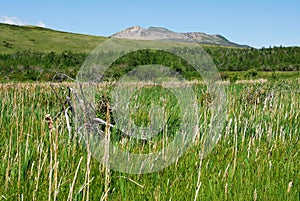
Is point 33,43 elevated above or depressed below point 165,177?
above

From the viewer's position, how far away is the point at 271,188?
2.16m

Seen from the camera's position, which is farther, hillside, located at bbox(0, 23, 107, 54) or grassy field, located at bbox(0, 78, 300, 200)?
hillside, located at bbox(0, 23, 107, 54)

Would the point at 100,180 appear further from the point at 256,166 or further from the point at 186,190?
the point at 256,166

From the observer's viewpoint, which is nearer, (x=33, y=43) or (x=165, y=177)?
(x=165, y=177)

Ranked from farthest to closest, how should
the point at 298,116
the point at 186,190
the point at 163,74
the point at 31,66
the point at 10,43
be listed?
the point at 10,43
the point at 31,66
the point at 163,74
the point at 298,116
the point at 186,190

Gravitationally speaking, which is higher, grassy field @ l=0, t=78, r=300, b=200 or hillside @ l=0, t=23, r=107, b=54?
hillside @ l=0, t=23, r=107, b=54

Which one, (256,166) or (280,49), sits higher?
(280,49)

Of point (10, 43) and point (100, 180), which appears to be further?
point (10, 43)

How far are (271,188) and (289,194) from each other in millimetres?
99

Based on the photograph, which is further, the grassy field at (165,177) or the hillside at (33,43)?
the hillside at (33,43)

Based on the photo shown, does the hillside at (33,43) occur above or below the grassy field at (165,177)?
above

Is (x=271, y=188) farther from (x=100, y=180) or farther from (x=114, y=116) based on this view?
(x=114, y=116)

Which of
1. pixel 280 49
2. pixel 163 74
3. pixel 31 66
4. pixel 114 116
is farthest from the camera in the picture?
pixel 280 49

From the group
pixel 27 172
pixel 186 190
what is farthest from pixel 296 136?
pixel 27 172
